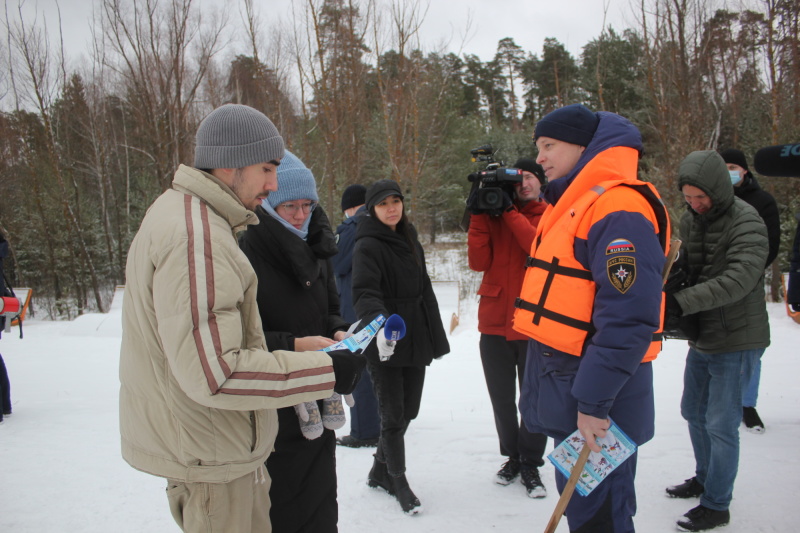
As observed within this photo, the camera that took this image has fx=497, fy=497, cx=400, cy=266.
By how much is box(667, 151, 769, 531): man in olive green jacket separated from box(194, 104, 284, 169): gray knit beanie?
2.33 metres

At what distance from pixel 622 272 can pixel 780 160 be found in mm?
1132

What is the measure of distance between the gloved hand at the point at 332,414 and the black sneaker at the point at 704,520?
205 cm

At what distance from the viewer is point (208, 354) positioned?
4.31 feet

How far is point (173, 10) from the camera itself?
12164mm

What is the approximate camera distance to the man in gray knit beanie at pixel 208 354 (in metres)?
1.33

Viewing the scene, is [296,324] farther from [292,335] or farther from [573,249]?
[573,249]

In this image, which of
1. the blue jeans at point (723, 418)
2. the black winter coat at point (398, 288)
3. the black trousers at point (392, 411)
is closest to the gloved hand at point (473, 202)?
the black winter coat at point (398, 288)

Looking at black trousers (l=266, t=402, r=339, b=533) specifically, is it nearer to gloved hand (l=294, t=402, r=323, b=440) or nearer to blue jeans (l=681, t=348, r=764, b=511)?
gloved hand (l=294, t=402, r=323, b=440)

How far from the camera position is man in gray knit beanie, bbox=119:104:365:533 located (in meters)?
1.33

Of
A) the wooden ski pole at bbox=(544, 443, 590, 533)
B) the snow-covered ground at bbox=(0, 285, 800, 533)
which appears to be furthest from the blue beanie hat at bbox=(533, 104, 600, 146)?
the snow-covered ground at bbox=(0, 285, 800, 533)

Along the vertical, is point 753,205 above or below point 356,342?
above

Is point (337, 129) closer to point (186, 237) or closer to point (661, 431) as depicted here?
point (661, 431)

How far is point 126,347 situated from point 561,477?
185 centimetres

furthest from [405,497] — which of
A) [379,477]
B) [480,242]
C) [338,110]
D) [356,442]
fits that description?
[338,110]
